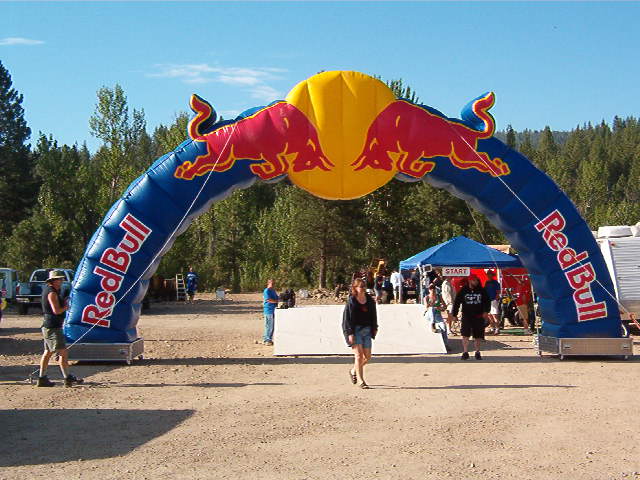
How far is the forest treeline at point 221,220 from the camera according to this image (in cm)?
4250

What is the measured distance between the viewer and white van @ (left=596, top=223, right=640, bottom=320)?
18.4 m

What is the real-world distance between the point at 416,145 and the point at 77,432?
7953 mm

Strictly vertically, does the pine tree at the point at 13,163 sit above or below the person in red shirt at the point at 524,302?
above

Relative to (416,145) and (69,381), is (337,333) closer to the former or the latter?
(416,145)

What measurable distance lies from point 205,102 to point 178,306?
21.0m

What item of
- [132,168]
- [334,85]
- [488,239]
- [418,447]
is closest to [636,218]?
[488,239]

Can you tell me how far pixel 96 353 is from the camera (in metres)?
13.7

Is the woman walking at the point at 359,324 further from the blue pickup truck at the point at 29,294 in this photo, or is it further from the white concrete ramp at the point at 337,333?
the blue pickup truck at the point at 29,294

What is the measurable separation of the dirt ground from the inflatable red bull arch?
1.18 m

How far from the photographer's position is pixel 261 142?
45.1 feet

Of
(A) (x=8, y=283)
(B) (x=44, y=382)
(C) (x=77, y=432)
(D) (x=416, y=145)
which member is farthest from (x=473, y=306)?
(A) (x=8, y=283)

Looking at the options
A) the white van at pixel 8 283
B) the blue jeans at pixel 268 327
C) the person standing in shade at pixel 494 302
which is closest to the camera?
the blue jeans at pixel 268 327

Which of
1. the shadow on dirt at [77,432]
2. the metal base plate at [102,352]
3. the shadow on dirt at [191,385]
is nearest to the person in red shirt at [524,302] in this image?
the shadow on dirt at [191,385]

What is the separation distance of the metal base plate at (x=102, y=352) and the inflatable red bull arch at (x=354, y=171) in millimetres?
122
